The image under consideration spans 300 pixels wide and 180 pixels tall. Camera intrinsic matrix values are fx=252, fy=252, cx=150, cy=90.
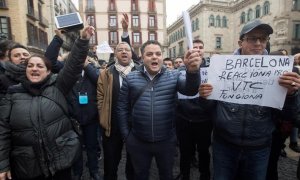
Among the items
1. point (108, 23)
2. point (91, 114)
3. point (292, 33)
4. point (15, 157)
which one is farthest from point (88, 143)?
point (108, 23)

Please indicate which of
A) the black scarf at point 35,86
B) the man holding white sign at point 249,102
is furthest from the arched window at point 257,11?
the black scarf at point 35,86

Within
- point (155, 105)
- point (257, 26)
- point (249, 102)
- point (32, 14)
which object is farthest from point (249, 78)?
point (32, 14)

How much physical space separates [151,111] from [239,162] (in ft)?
3.28

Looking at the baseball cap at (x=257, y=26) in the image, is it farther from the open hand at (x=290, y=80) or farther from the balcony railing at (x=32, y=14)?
the balcony railing at (x=32, y=14)

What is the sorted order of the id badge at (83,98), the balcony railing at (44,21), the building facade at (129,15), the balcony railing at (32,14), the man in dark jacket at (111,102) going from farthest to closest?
the building facade at (129,15) < the balcony railing at (44,21) < the balcony railing at (32,14) < the id badge at (83,98) < the man in dark jacket at (111,102)

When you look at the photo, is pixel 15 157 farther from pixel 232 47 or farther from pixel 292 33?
pixel 232 47

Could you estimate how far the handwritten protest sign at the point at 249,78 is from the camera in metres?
2.11

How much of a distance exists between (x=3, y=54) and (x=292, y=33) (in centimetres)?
3526

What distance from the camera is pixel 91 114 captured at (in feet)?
12.6

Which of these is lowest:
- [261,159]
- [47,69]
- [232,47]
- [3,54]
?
[261,159]

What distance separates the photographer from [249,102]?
2.20 meters

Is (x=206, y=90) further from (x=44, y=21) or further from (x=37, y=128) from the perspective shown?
(x=44, y=21)

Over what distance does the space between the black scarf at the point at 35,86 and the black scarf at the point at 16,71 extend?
0.15 meters

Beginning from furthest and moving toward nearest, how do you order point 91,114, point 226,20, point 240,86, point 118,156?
point 226,20 → point 91,114 → point 118,156 → point 240,86
